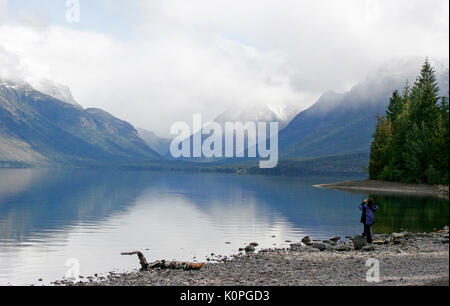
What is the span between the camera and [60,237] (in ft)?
159

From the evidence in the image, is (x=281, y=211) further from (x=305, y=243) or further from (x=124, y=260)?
(x=124, y=260)

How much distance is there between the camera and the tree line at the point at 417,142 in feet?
367

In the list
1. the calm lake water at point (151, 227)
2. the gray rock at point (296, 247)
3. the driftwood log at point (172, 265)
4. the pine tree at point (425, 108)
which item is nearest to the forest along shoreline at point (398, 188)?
the pine tree at point (425, 108)

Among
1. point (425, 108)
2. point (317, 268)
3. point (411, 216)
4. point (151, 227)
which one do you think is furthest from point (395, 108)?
point (317, 268)

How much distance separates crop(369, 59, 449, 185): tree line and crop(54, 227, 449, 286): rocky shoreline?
7701 cm

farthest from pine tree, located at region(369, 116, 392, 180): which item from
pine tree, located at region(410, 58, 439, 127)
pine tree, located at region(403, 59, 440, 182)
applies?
pine tree, located at region(410, 58, 439, 127)

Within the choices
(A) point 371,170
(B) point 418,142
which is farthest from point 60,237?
(A) point 371,170

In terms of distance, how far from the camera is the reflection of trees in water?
56.0 m

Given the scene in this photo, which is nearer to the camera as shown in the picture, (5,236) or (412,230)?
(5,236)

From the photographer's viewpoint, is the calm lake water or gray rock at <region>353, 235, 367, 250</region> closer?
the calm lake water

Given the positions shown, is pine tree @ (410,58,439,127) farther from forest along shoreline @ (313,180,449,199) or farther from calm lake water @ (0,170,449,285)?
calm lake water @ (0,170,449,285)

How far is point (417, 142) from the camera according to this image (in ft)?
386

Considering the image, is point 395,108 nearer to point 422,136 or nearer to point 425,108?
point 425,108
